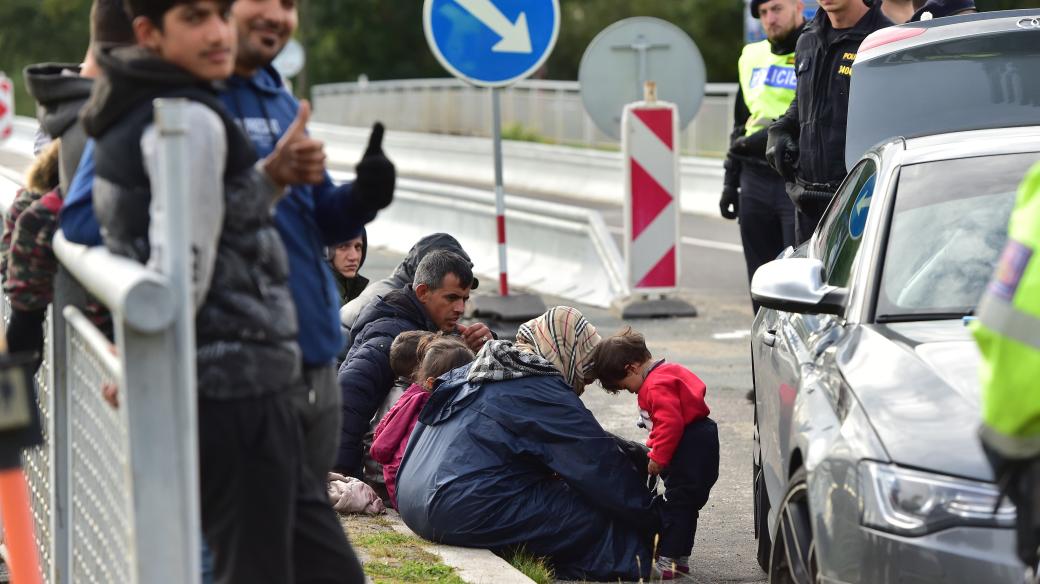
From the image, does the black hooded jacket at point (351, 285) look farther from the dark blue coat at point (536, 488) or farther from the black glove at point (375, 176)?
the black glove at point (375, 176)

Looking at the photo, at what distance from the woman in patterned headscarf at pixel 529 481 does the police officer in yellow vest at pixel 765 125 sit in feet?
10.7

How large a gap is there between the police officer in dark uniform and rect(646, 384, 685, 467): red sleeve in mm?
1927

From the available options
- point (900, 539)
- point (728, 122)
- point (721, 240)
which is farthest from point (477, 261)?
point (900, 539)

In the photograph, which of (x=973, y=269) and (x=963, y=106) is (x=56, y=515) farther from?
(x=963, y=106)

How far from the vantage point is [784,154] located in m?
8.66

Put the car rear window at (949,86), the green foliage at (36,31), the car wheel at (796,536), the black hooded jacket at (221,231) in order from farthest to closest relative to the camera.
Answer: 1. the green foliage at (36,31)
2. the car rear window at (949,86)
3. the car wheel at (796,536)
4. the black hooded jacket at (221,231)

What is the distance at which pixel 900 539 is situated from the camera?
4.12 meters

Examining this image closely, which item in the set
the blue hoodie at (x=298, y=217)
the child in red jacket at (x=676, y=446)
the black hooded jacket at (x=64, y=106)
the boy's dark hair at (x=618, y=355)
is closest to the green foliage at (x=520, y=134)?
the boy's dark hair at (x=618, y=355)

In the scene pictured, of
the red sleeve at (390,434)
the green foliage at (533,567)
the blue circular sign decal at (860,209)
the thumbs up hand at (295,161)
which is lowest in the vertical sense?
the green foliage at (533,567)

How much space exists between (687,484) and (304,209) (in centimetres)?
310

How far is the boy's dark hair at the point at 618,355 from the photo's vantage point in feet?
22.3

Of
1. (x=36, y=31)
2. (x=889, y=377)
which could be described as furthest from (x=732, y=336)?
(x=36, y=31)

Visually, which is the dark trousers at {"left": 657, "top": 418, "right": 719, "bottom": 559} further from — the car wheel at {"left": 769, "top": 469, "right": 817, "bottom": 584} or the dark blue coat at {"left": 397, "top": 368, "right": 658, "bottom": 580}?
the car wheel at {"left": 769, "top": 469, "right": 817, "bottom": 584}

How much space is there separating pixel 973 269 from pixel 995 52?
1977 millimetres
